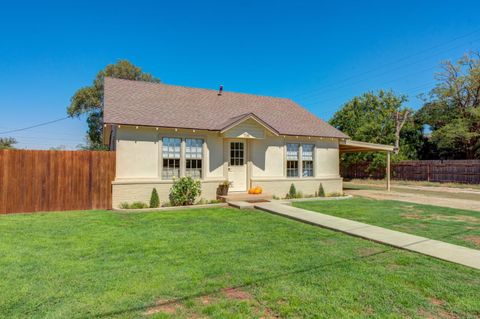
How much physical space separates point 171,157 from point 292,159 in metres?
5.99

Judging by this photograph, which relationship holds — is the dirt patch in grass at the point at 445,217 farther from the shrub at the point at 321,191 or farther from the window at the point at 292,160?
the window at the point at 292,160

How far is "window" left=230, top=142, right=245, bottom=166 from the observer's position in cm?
1367

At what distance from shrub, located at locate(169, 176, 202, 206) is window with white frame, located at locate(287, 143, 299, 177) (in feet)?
16.6

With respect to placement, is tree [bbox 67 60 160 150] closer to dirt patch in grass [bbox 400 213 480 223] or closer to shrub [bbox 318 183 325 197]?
shrub [bbox 318 183 325 197]

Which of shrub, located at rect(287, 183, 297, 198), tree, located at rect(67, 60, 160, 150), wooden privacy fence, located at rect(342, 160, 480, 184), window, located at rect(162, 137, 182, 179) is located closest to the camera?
window, located at rect(162, 137, 182, 179)

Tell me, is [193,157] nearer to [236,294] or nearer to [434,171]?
[236,294]

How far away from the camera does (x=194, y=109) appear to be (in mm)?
14281

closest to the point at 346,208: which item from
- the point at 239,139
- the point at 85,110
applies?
the point at 239,139

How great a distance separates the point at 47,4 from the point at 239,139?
11.3 m

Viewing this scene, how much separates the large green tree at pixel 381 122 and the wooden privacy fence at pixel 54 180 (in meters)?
24.5

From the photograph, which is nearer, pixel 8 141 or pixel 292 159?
pixel 292 159

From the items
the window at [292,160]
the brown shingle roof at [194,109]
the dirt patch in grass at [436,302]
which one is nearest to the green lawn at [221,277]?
the dirt patch in grass at [436,302]

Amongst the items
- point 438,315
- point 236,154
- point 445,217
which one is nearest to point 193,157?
point 236,154

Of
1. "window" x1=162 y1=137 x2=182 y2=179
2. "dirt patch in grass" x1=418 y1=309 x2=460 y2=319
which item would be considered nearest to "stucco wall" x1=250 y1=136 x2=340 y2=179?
"window" x1=162 y1=137 x2=182 y2=179
